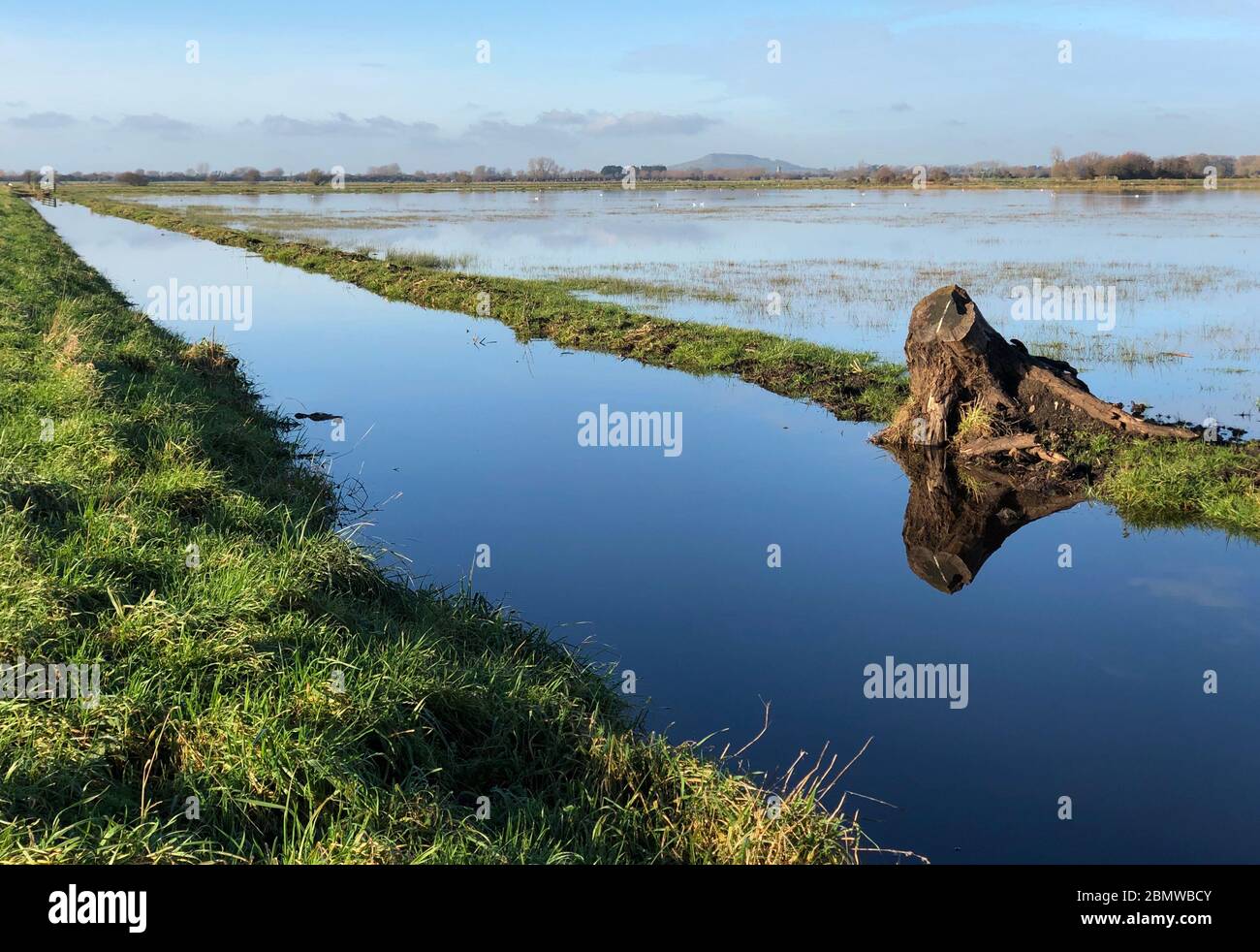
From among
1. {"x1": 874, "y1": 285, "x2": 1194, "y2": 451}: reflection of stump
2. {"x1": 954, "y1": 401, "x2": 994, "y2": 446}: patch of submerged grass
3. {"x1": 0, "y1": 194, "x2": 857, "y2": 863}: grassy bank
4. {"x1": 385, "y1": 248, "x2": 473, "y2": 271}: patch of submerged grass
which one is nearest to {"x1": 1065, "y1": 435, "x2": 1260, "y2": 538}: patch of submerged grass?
{"x1": 874, "y1": 285, "x2": 1194, "y2": 451}: reflection of stump

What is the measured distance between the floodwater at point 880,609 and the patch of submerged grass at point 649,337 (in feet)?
3.53

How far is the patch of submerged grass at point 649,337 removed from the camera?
16283mm

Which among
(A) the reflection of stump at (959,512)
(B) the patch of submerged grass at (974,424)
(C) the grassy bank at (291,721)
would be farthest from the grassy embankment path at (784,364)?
(C) the grassy bank at (291,721)

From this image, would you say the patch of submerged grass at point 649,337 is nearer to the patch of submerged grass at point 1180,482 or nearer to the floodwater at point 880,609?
the floodwater at point 880,609

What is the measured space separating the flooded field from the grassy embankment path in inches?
69.0

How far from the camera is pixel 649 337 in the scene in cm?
2045

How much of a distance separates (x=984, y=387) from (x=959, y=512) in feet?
8.55

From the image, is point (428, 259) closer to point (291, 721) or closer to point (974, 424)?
point (974, 424)

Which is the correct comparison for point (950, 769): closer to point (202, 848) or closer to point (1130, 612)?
point (1130, 612)

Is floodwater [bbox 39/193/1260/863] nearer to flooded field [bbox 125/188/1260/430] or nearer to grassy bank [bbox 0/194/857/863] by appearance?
grassy bank [bbox 0/194/857/863]

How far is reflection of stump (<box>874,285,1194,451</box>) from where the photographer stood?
41.0 ft

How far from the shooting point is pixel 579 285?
95.2ft

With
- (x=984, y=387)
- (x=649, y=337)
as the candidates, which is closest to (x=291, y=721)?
(x=984, y=387)
